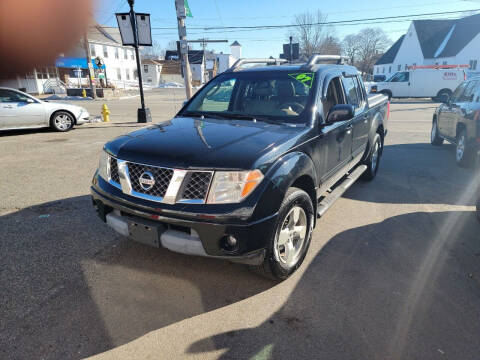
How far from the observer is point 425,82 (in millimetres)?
24172

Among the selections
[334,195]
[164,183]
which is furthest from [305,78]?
[164,183]

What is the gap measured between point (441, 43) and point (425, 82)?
25467 millimetres

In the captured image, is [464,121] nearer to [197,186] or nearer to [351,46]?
[197,186]

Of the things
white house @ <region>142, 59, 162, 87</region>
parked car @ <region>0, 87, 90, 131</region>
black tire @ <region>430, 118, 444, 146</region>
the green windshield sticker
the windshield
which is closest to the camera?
the windshield

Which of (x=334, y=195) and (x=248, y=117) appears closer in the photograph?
(x=248, y=117)

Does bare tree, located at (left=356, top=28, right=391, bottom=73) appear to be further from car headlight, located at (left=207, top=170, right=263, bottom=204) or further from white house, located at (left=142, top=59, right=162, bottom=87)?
car headlight, located at (left=207, top=170, right=263, bottom=204)

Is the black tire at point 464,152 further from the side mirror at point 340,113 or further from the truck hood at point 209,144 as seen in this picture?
the truck hood at point 209,144

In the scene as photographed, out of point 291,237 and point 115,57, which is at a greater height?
point 115,57

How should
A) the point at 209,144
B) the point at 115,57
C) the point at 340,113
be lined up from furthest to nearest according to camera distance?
the point at 115,57 < the point at 340,113 < the point at 209,144

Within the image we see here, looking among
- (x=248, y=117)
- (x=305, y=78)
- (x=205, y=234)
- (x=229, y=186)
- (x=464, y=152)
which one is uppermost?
(x=305, y=78)

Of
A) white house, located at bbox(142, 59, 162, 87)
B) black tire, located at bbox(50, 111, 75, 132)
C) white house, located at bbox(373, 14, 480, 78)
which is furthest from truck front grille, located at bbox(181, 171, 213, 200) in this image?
white house, located at bbox(142, 59, 162, 87)

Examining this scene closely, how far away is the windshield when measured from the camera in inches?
136

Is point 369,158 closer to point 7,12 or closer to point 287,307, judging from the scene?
point 287,307

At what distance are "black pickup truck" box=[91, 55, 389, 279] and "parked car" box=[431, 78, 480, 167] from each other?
3.56 meters
